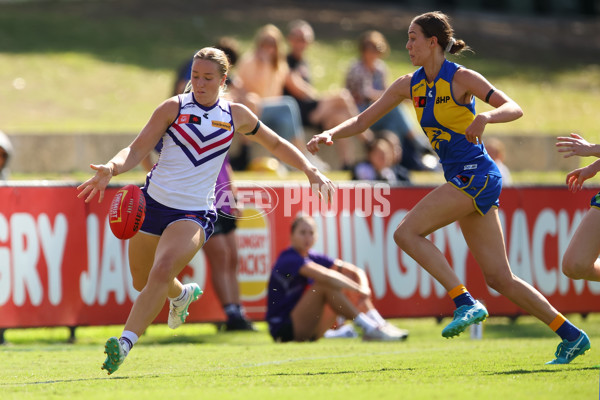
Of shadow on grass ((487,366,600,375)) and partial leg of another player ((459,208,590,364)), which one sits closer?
shadow on grass ((487,366,600,375))

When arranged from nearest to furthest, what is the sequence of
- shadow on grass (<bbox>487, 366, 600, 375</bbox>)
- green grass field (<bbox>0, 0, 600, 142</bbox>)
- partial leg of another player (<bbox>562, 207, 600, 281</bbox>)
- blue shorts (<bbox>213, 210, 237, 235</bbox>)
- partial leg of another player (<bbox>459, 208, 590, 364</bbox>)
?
shadow on grass (<bbox>487, 366, 600, 375</bbox>) → partial leg of another player (<bbox>562, 207, 600, 281</bbox>) → partial leg of another player (<bbox>459, 208, 590, 364</bbox>) → blue shorts (<bbox>213, 210, 237, 235</bbox>) → green grass field (<bbox>0, 0, 600, 142</bbox>)

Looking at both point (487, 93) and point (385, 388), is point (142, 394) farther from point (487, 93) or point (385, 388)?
point (487, 93)

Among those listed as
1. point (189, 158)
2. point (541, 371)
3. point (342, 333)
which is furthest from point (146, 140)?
point (342, 333)

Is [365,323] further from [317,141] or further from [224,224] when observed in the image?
[317,141]

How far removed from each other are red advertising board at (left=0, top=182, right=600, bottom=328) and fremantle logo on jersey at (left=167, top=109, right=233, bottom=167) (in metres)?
3.71

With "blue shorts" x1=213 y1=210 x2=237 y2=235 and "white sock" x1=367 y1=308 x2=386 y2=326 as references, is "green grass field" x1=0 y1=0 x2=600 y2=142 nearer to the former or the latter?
"blue shorts" x1=213 y1=210 x2=237 y2=235

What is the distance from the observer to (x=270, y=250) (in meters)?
11.4

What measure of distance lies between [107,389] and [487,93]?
3.33 meters

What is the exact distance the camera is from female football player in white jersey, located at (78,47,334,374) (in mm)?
6902

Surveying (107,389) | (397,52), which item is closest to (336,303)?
(107,389)

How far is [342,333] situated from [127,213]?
188 inches

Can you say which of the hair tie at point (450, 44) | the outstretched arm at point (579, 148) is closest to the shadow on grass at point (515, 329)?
the outstretched arm at point (579, 148)

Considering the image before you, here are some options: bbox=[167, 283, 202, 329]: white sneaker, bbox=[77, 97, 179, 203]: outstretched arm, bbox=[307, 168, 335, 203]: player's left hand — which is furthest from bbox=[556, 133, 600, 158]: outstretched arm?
bbox=[167, 283, 202, 329]: white sneaker

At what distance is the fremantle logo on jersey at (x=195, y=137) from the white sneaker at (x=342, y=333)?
4.35 metres
